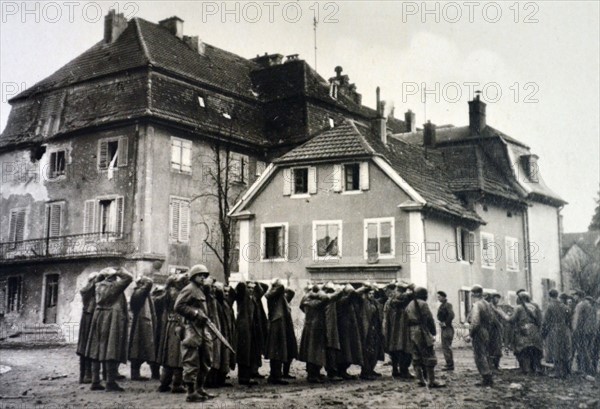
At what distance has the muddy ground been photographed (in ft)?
36.0

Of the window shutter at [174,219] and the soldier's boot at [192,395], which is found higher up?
the window shutter at [174,219]

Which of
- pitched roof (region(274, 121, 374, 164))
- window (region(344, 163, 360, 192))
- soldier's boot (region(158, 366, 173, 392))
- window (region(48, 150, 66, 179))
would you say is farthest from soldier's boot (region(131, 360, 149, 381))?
window (region(48, 150, 66, 179))

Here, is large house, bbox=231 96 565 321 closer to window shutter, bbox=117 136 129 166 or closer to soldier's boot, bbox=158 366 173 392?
window shutter, bbox=117 136 129 166

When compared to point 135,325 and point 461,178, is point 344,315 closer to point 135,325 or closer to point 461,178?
point 135,325

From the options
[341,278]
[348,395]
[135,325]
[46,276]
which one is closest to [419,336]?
[348,395]

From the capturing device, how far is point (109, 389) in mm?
12508

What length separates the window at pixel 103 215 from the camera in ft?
93.6

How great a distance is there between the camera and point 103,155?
29.5 meters

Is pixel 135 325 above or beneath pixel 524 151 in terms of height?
beneath

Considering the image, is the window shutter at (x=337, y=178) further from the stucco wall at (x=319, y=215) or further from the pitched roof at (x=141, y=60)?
the pitched roof at (x=141, y=60)

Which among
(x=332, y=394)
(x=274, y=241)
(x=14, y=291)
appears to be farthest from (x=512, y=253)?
(x=332, y=394)

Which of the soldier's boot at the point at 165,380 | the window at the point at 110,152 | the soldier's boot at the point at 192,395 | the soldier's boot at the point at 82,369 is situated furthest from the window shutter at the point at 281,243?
the soldier's boot at the point at 192,395

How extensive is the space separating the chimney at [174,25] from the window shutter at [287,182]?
36.8 feet

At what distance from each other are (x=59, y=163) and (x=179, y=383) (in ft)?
68.8
